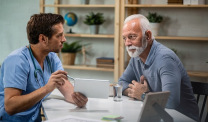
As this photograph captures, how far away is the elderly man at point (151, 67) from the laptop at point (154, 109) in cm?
57

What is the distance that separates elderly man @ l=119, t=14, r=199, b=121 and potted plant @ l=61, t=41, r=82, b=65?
6.57 ft

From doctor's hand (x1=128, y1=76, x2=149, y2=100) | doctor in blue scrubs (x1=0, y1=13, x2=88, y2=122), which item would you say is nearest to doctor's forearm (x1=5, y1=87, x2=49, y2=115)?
doctor in blue scrubs (x1=0, y1=13, x2=88, y2=122)

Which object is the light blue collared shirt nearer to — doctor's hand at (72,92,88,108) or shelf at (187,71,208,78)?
doctor's hand at (72,92,88,108)

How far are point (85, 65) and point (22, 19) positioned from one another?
48.5 inches

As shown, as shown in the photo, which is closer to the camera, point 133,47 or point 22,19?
point 133,47

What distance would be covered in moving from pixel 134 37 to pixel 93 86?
21.9 inches

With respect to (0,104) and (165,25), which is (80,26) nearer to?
(165,25)

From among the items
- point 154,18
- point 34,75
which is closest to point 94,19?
point 154,18

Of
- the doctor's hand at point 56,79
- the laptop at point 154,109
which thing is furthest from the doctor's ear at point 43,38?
the laptop at point 154,109

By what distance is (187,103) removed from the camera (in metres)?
2.12

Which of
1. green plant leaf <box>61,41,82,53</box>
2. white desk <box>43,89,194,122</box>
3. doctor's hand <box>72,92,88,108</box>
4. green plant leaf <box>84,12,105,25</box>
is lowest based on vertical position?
white desk <box>43,89,194,122</box>

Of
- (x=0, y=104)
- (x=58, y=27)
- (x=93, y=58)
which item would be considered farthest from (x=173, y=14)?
(x=0, y=104)

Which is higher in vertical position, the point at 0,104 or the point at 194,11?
the point at 194,11

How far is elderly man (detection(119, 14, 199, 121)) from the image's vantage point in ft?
6.55
